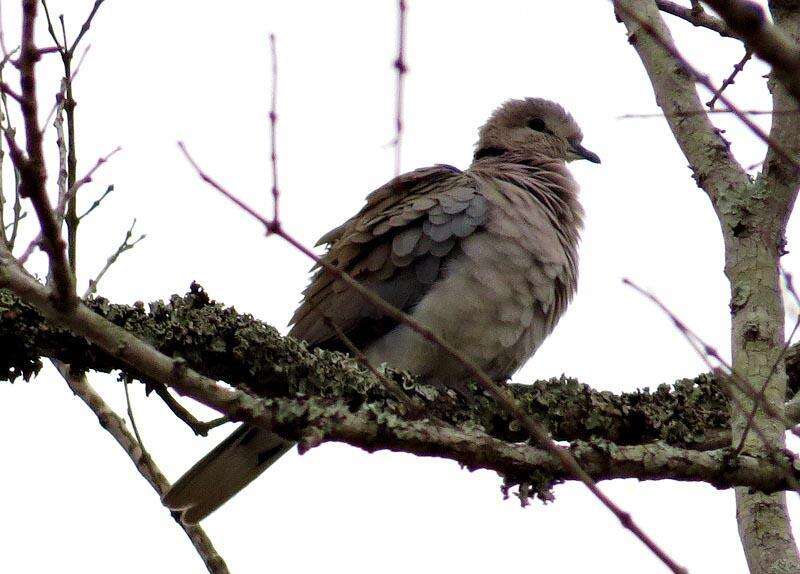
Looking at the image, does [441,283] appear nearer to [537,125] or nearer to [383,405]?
[383,405]

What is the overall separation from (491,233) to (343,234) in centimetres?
75

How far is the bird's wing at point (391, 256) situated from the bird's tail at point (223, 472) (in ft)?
1.74

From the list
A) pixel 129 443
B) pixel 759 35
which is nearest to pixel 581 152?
pixel 129 443

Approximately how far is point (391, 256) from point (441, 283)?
9.9 inches

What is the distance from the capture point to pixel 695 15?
10.9 feet

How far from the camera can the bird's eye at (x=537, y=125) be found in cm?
547

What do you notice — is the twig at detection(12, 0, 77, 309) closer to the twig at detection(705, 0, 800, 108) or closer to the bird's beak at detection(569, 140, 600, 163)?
the twig at detection(705, 0, 800, 108)

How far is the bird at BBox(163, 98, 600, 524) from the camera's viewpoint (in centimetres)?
405

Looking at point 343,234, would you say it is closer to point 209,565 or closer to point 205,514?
point 205,514

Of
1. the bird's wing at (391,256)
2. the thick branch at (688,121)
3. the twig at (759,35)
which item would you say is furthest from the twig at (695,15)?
the twig at (759,35)

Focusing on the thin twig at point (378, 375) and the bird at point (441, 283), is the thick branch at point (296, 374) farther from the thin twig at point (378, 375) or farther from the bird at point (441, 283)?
the thin twig at point (378, 375)

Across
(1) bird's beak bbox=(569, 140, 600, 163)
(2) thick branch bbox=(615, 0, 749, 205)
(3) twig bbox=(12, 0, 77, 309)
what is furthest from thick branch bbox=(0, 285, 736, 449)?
(1) bird's beak bbox=(569, 140, 600, 163)

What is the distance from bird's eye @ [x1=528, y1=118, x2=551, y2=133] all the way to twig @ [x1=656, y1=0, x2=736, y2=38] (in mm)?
2047

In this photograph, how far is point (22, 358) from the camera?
2963 millimetres
